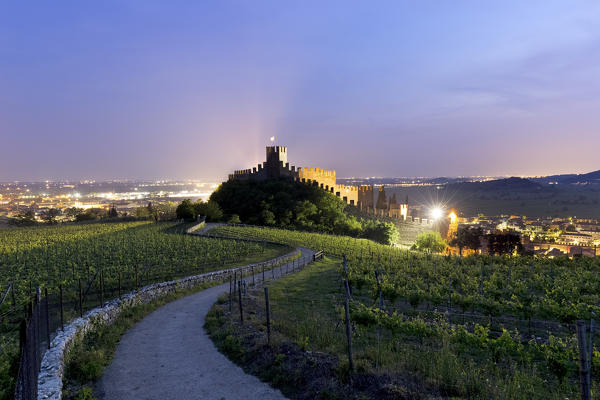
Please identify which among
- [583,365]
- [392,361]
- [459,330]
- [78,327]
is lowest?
[392,361]

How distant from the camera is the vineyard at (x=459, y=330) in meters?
8.62

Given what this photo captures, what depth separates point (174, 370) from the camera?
33.7 feet

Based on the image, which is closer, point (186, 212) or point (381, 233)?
point (381, 233)

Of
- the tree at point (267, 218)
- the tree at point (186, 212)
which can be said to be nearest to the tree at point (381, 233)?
the tree at point (267, 218)

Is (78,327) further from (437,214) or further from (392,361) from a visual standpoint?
(437,214)

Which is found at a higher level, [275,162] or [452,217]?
[275,162]

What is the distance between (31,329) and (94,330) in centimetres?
690

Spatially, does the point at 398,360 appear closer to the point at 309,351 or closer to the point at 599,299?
the point at 309,351

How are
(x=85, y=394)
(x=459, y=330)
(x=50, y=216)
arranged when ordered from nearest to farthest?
1. (x=85, y=394)
2. (x=459, y=330)
3. (x=50, y=216)

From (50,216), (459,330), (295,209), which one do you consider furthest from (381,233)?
(50,216)

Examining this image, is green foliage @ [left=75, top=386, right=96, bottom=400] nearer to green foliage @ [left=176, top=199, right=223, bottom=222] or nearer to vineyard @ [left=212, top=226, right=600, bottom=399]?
vineyard @ [left=212, top=226, right=600, bottom=399]

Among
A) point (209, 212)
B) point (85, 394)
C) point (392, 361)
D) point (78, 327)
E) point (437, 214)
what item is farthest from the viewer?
point (437, 214)

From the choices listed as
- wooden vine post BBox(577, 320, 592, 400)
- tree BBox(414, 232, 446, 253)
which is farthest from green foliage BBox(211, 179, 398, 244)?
wooden vine post BBox(577, 320, 592, 400)

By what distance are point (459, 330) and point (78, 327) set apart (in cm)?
1242
